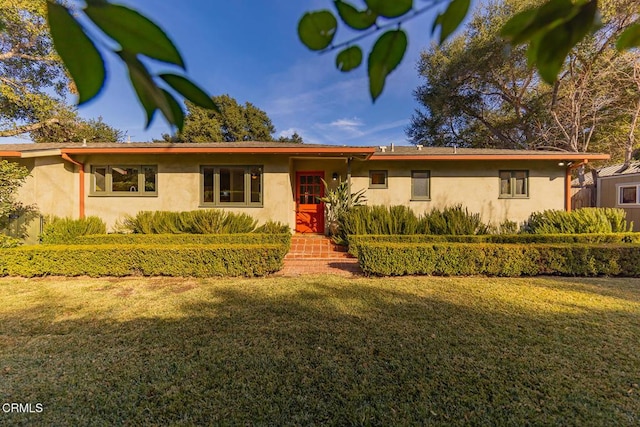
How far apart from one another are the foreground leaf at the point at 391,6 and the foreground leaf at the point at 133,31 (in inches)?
18.3

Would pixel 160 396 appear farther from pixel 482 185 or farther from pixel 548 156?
pixel 548 156

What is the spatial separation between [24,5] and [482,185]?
56.6 ft

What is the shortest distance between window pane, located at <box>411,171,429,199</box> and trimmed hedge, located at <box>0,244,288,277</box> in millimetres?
6257

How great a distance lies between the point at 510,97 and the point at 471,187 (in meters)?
13.5

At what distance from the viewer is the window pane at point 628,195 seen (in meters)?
13.6

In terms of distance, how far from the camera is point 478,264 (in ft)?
20.3

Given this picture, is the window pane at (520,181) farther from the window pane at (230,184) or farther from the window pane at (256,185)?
the window pane at (230,184)

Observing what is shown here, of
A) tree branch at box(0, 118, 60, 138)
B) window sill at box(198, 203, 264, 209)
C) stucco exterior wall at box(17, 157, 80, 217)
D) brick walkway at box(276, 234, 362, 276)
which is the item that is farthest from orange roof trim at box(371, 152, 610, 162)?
tree branch at box(0, 118, 60, 138)

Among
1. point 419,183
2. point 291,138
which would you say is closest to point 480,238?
point 419,183

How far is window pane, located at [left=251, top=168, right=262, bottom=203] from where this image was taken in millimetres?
9758

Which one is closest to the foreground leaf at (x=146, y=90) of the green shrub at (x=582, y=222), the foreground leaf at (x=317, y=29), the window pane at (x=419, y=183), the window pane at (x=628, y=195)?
the foreground leaf at (x=317, y=29)

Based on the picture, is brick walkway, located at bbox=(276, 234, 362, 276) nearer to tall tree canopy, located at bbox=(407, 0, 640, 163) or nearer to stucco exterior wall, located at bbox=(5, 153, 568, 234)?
stucco exterior wall, located at bbox=(5, 153, 568, 234)

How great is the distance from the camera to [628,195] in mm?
13984

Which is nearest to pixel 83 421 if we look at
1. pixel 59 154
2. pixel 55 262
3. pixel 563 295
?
pixel 55 262
